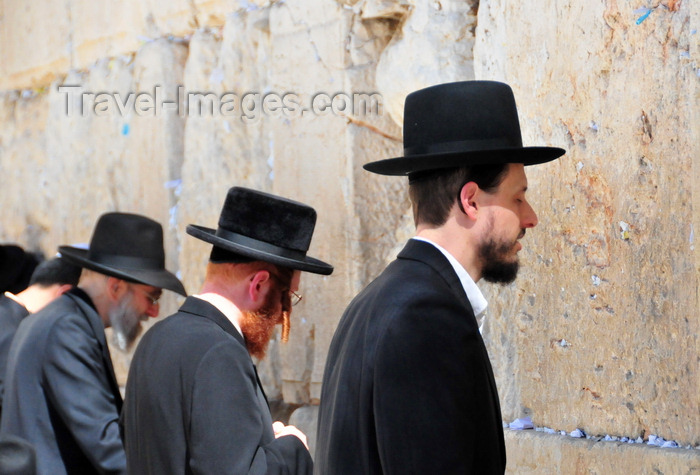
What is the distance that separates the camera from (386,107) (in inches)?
148

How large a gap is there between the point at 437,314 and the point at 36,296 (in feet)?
9.88

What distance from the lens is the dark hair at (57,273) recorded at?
14.2ft

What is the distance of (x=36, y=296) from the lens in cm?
440

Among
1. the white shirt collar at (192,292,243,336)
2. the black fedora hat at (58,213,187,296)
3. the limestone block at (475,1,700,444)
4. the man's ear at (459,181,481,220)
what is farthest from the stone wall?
the white shirt collar at (192,292,243,336)

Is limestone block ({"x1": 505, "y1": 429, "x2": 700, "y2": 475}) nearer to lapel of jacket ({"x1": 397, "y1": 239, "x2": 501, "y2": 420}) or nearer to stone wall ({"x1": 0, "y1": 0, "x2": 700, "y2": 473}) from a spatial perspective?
stone wall ({"x1": 0, "y1": 0, "x2": 700, "y2": 473})

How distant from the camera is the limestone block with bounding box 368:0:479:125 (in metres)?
3.45

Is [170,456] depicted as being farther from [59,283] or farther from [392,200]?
[59,283]

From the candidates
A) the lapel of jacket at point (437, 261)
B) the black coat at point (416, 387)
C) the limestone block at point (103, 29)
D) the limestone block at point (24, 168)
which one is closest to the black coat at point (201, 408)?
the black coat at point (416, 387)

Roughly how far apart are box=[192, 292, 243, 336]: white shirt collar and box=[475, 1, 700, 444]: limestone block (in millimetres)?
901

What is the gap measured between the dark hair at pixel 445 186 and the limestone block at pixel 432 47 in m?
1.42

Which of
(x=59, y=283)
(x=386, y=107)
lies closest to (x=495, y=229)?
(x=386, y=107)

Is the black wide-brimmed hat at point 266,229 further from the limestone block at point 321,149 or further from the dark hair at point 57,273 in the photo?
the dark hair at point 57,273

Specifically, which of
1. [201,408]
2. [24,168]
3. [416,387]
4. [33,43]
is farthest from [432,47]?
[24,168]

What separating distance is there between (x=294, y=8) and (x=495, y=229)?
229 centimetres
